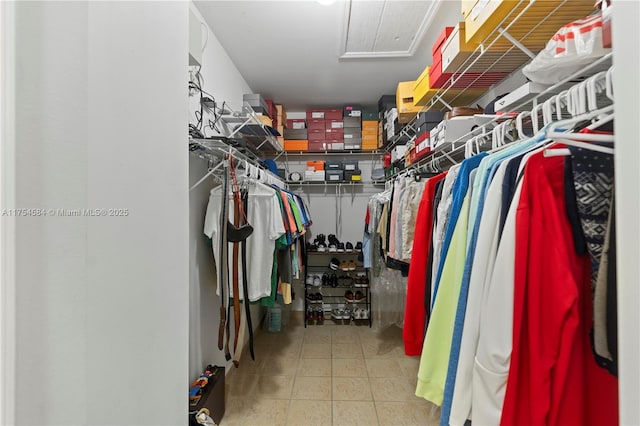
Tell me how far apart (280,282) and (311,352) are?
0.99m

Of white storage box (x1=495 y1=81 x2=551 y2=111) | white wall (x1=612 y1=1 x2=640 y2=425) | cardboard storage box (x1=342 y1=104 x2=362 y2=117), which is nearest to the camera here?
white wall (x1=612 y1=1 x2=640 y2=425)

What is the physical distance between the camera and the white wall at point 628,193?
1.08 ft

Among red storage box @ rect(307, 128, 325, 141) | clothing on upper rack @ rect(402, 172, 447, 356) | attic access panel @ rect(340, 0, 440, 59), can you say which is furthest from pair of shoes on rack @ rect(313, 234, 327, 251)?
clothing on upper rack @ rect(402, 172, 447, 356)

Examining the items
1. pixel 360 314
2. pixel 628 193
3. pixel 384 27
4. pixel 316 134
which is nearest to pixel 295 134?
pixel 316 134

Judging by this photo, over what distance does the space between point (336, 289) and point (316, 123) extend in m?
2.12

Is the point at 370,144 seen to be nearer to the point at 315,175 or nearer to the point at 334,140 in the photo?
the point at 334,140

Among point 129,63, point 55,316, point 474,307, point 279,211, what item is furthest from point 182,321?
point 279,211

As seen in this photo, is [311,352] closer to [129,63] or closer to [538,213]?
[538,213]

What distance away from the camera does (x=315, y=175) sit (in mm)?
3332

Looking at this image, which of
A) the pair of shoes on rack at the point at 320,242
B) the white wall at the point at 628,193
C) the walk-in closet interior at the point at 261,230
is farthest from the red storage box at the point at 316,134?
the white wall at the point at 628,193

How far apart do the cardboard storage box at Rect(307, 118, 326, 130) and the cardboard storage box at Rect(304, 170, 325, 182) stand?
555 mm

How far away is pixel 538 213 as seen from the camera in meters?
0.63

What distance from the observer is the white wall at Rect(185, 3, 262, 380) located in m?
1.66

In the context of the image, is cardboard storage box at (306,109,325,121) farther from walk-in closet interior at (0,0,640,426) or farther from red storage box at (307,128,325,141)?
walk-in closet interior at (0,0,640,426)
